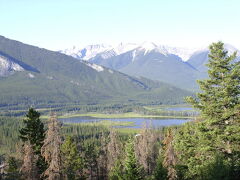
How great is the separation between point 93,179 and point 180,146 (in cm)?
5128

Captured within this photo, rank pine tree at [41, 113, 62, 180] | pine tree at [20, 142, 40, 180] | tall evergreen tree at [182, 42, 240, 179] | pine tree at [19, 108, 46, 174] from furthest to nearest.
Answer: pine tree at [19, 108, 46, 174] < pine tree at [20, 142, 40, 180] < pine tree at [41, 113, 62, 180] < tall evergreen tree at [182, 42, 240, 179]

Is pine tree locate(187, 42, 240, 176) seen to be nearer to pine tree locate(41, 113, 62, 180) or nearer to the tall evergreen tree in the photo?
the tall evergreen tree

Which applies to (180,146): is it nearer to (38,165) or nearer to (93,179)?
(38,165)

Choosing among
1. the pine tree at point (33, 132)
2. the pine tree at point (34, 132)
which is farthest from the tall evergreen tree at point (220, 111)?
the pine tree at point (33, 132)

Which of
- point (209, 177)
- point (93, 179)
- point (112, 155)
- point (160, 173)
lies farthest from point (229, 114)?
point (93, 179)

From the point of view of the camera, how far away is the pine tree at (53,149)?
2942 cm

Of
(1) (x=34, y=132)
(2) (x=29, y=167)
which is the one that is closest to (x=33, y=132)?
(1) (x=34, y=132)

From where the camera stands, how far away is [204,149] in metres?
29.2

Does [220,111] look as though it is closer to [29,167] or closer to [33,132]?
[29,167]

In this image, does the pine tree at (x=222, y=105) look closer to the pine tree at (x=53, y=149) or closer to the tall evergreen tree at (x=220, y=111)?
the tall evergreen tree at (x=220, y=111)

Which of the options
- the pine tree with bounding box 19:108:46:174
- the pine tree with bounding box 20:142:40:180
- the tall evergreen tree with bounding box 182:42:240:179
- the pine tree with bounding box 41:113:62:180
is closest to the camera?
the tall evergreen tree with bounding box 182:42:240:179

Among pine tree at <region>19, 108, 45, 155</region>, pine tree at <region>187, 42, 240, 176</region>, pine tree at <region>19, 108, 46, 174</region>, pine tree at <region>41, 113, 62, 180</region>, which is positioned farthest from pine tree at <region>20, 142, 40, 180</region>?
pine tree at <region>187, 42, 240, 176</region>

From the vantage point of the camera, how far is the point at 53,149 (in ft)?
97.8

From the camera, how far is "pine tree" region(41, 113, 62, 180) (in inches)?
1158
